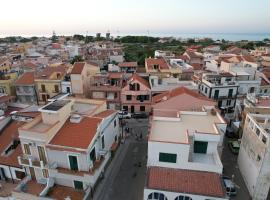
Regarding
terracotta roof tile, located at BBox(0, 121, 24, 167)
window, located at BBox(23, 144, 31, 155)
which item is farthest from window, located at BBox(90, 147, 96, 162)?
terracotta roof tile, located at BBox(0, 121, 24, 167)

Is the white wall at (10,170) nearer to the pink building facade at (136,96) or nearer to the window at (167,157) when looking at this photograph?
the window at (167,157)

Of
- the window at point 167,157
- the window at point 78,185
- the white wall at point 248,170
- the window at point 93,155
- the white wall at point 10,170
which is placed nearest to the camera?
the window at point 167,157

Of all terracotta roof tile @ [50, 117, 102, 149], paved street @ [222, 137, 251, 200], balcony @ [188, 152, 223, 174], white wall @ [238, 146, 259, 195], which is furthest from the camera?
paved street @ [222, 137, 251, 200]

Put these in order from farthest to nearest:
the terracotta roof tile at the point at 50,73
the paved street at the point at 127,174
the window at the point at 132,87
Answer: the terracotta roof tile at the point at 50,73 → the window at the point at 132,87 → the paved street at the point at 127,174

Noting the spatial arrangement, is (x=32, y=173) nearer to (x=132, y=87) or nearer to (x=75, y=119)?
(x=75, y=119)

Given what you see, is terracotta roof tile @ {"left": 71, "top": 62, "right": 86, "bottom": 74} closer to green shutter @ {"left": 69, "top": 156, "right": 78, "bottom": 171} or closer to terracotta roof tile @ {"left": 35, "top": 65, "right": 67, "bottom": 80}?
terracotta roof tile @ {"left": 35, "top": 65, "right": 67, "bottom": 80}

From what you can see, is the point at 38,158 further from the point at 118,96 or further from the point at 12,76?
the point at 12,76

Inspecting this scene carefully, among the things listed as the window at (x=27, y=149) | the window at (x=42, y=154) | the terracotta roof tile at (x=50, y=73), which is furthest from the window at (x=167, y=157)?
the terracotta roof tile at (x=50, y=73)
